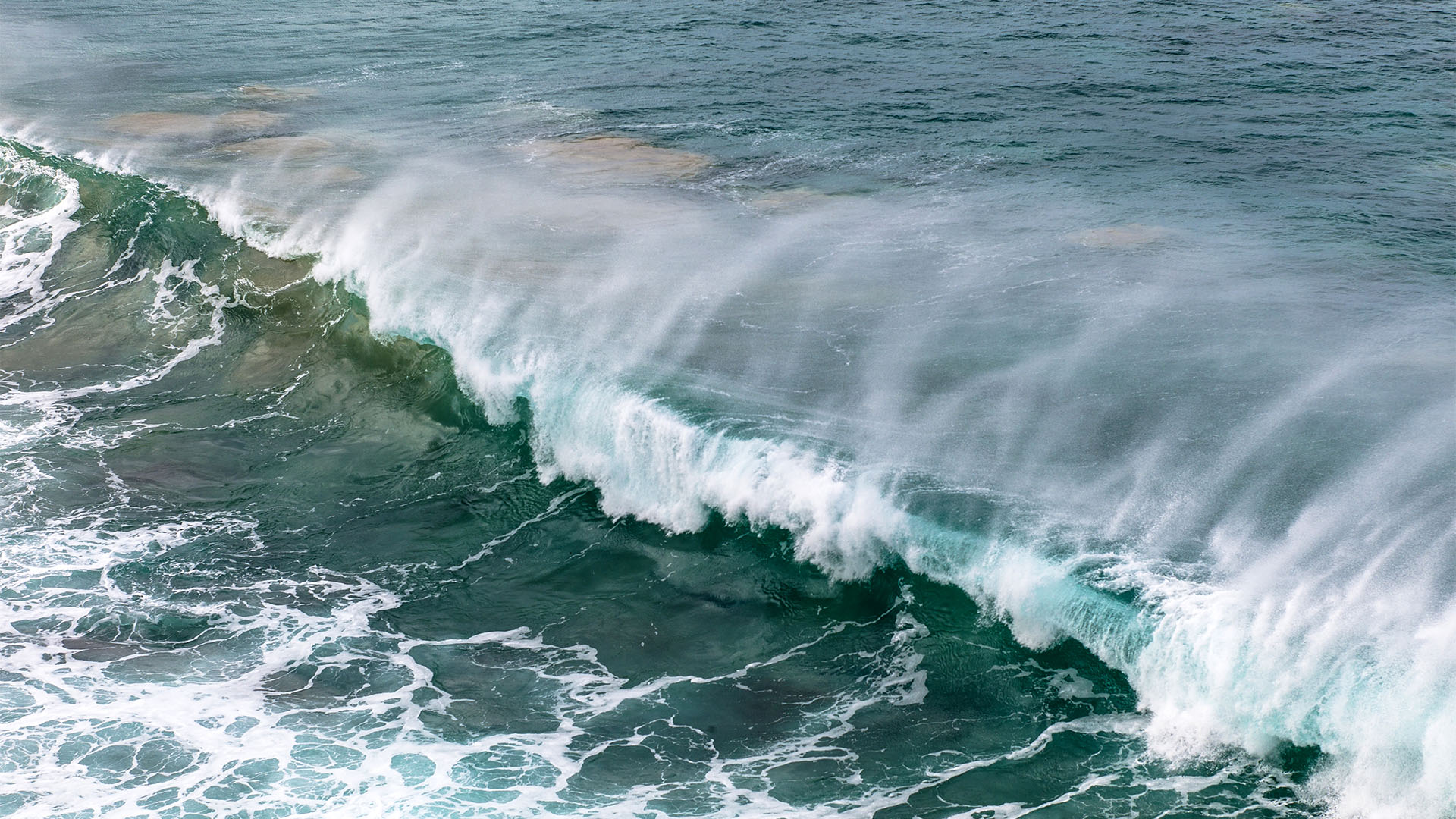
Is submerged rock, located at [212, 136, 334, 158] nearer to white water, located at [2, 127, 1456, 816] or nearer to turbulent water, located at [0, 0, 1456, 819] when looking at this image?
turbulent water, located at [0, 0, 1456, 819]

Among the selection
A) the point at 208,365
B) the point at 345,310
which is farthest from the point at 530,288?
the point at 208,365

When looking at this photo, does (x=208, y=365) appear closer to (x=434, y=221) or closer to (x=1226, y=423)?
(x=434, y=221)

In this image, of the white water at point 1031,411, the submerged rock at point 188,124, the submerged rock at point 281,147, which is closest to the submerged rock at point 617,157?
the white water at point 1031,411

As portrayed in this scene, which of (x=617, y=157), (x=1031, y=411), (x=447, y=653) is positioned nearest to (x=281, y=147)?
→ (x=617, y=157)

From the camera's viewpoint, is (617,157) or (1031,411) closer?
(1031,411)

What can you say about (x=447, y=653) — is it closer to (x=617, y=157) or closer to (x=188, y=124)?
(x=617, y=157)

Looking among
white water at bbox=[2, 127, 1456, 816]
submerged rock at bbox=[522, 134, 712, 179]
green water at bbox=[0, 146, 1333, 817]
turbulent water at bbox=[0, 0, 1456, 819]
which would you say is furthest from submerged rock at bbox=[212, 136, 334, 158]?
green water at bbox=[0, 146, 1333, 817]

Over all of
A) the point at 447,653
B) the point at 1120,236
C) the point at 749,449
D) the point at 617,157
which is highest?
the point at 617,157
